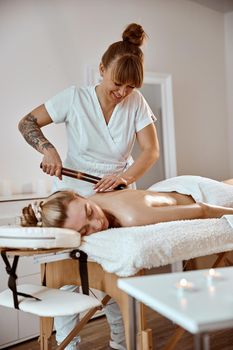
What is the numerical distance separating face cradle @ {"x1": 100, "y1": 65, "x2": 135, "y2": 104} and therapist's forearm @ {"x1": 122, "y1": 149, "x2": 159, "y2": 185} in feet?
0.90

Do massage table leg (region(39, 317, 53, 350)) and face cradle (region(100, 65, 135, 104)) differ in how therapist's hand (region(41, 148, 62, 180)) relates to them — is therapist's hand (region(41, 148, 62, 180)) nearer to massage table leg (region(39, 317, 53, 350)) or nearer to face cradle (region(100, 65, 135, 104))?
face cradle (region(100, 65, 135, 104))

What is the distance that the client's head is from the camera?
4.50ft

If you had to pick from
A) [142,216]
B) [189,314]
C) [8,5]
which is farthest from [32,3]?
[189,314]

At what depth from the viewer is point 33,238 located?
1212 millimetres

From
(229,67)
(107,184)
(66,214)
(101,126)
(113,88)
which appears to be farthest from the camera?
(229,67)

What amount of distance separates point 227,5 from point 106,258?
3485 mm

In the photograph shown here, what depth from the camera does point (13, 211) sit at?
234 centimetres

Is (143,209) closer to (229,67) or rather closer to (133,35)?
(133,35)

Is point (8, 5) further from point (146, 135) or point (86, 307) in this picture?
point (86, 307)

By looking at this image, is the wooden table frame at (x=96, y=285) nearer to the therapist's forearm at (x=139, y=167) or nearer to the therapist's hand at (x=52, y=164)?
the therapist's hand at (x=52, y=164)

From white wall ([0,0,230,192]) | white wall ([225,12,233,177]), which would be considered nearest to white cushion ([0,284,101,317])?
white wall ([0,0,230,192])

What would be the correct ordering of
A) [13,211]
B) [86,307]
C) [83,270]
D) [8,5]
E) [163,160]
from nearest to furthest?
→ [86,307] → [83,270] → [13,211] → [8,5] → [163,160]

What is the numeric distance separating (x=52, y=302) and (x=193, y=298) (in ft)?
1.82

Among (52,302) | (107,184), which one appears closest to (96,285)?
(52,302)
